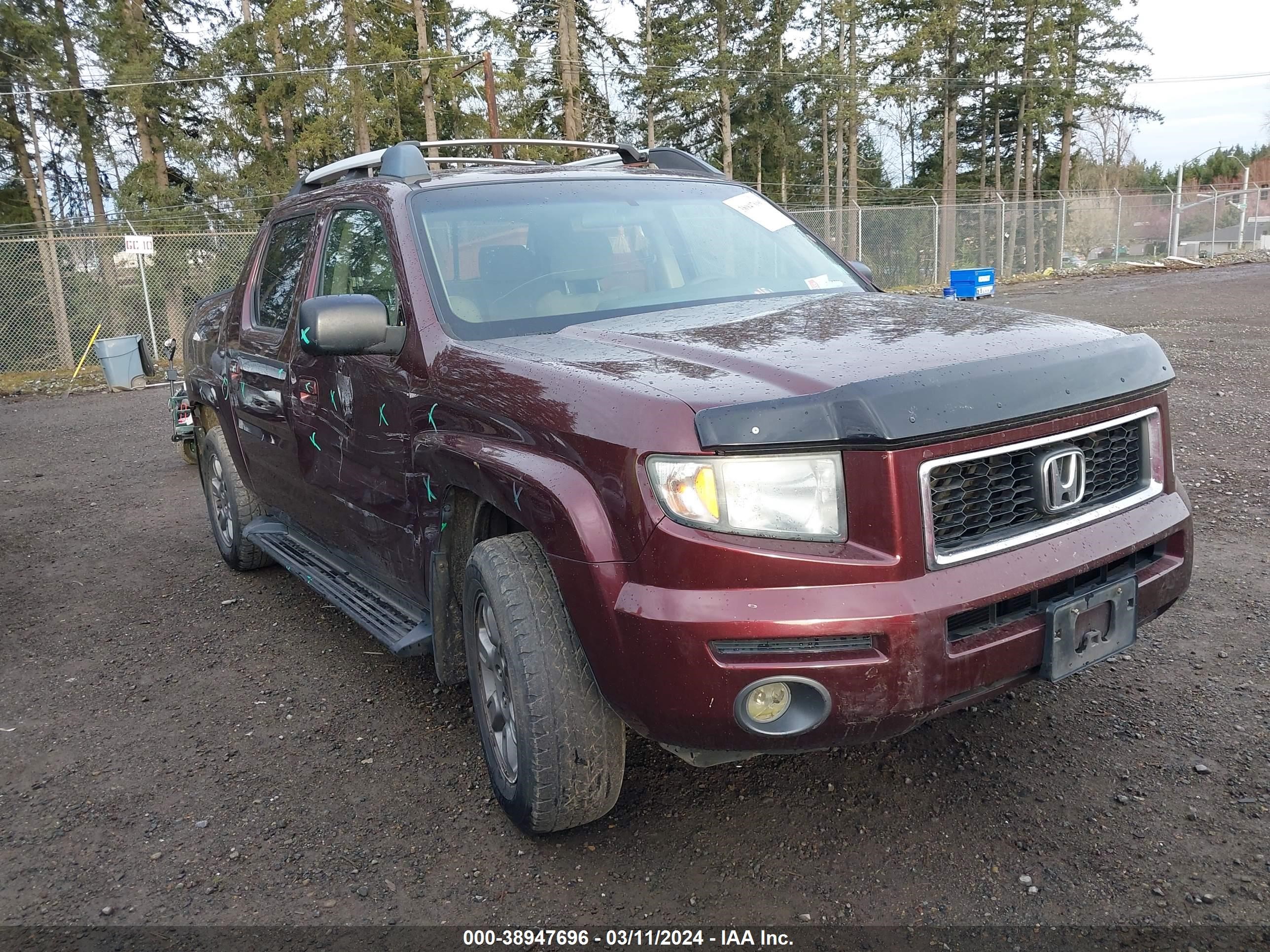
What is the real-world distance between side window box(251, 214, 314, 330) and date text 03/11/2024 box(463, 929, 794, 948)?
2.72 meters

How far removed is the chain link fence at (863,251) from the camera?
18.3 metres

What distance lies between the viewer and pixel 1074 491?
2.54 meters

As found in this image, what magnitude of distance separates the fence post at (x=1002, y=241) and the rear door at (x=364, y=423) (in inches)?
1225

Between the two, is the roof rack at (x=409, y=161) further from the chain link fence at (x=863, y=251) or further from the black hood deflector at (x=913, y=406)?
the chain link fence at (x=863, y=251)

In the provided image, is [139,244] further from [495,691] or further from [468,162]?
[495,691]

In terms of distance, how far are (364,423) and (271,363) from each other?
1.09 m

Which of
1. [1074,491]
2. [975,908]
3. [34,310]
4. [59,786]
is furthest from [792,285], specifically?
[34,310]

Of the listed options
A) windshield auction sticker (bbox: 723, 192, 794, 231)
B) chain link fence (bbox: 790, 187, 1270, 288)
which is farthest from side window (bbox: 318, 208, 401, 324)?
chain link fence (bbox: 790, 187, 1270, 288)

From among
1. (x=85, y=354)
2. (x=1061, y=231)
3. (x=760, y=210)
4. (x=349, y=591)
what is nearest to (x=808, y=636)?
(x=349, y=591)

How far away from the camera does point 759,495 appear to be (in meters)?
2.27

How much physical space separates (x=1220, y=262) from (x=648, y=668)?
36076mm

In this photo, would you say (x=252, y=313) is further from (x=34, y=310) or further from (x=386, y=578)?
(x=34, y=310)

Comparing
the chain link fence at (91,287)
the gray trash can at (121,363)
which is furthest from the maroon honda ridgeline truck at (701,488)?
the chain link fence at (91,287)

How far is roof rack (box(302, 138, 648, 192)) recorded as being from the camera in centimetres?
378
